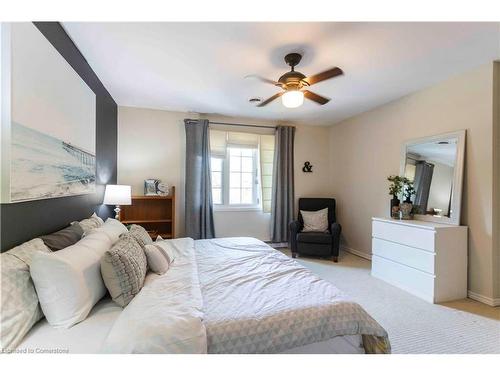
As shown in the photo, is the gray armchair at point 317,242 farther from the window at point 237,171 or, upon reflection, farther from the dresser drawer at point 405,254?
the window at point 237,171

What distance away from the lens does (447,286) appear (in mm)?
2467

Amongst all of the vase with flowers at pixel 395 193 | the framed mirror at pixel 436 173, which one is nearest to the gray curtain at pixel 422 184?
the framed mirror at pixel 436 173

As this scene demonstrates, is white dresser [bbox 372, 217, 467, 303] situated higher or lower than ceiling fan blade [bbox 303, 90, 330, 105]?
Answer: lower

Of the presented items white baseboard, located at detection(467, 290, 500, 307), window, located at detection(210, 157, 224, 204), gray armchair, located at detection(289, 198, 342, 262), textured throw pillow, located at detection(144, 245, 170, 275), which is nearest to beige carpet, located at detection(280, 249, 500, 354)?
white baseboard, located at detection(467, 290, 500, 307)

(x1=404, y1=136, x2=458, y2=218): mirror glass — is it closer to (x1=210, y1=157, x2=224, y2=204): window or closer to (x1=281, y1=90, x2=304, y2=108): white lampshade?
(x1=281, y1=90, x2=304, y2=108): white lampshade

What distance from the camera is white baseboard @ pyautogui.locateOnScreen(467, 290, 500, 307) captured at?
235cm

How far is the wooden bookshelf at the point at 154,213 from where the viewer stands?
3615mm

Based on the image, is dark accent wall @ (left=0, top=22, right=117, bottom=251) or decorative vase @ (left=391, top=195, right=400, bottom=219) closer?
dark accent wall @ (left=0, top=22, right=117, bottom=251)

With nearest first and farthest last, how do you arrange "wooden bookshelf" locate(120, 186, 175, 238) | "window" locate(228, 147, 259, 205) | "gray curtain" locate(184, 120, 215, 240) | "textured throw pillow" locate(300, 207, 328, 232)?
"wooden bookshelf" locate(120, 186, 175, 238) < "gray curtain" locate(184, 120, 215, 240) < "textured throw pillow" locate(300, 207, 328, 232) < "window" locate(228, 147, 259, 205)

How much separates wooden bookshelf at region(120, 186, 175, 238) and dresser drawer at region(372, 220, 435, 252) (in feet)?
9.69

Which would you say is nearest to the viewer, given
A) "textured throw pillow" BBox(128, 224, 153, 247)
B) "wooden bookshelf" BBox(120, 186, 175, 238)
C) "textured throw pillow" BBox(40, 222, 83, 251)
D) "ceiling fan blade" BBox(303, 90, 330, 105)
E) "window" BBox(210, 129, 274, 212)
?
"textured throw pillow" BBox(40, 222, 83, 251)

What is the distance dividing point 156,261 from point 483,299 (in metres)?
3.23
